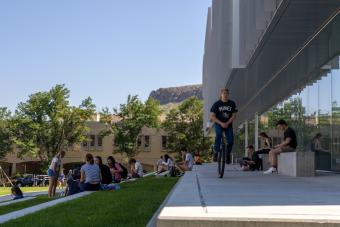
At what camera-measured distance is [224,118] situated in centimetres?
1030

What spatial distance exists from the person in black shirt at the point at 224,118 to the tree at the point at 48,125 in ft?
184

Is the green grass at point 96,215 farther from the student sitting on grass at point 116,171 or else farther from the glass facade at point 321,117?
the student sitting on grass at point 116,171

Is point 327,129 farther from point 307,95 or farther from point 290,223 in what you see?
point 290,223

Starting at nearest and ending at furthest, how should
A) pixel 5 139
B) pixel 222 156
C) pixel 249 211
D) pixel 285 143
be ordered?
1. pixel 249 211
2. pixel 222 156
3. pixel 285 143
4. pixel 5 139

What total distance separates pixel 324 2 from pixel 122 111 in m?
60.0

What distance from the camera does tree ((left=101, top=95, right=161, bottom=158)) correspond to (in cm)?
6894

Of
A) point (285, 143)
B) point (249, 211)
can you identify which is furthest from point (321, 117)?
point (249, 211)

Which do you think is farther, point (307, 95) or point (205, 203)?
point (307, 95)

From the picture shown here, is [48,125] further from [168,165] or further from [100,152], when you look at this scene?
[168,165]

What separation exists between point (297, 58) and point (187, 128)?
55403mm

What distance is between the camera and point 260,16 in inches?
548

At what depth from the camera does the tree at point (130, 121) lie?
2714 inches

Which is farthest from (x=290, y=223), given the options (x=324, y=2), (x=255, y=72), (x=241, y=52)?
(x=255, y=72)

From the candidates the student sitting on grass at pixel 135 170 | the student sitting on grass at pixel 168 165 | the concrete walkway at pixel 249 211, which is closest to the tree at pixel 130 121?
the student sitting on grass at pixel 168 165
